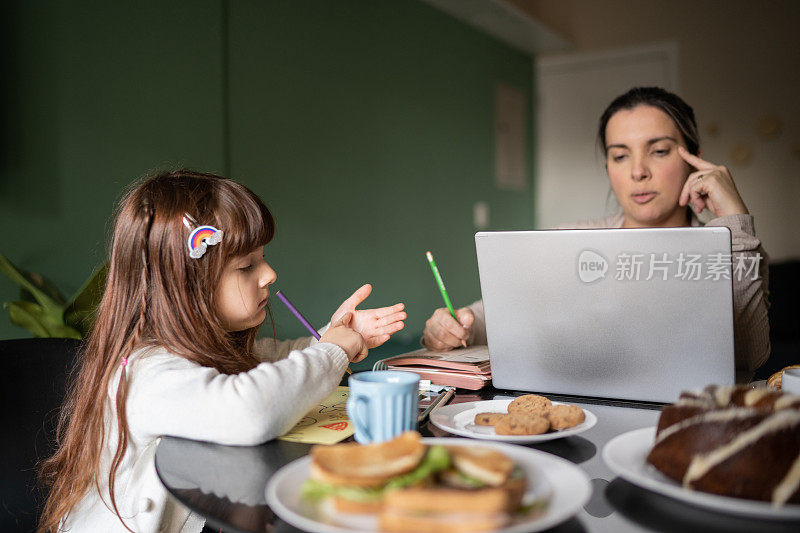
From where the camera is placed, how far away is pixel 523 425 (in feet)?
2.39

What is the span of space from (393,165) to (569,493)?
280 cm

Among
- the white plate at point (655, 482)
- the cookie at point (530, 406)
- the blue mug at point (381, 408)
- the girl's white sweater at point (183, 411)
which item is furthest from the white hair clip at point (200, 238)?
the white plate at point (655, 482)

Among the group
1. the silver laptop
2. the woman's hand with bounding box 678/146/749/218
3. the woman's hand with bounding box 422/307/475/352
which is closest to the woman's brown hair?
the woman's hand with bounding box 678/146/749/218

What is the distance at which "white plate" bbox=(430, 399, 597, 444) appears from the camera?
2.31 feet

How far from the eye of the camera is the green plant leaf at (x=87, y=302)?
158 cm

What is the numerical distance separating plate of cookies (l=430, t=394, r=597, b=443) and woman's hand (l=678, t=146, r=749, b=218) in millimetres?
870

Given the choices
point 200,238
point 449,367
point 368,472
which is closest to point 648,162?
point 449,367

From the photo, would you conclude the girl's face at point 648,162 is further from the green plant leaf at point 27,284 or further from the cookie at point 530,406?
the green plant leaf at point 27,284

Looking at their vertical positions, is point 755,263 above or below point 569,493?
above

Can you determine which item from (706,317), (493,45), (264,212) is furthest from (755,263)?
(493,45)

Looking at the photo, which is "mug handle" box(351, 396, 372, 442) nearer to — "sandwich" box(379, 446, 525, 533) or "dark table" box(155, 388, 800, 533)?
"dark table" box(155, 388, 800, 533)

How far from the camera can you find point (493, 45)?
413 cm

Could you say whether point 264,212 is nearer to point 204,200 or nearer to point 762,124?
point 204,200

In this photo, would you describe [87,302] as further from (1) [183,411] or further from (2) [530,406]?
(2) [530,406]
